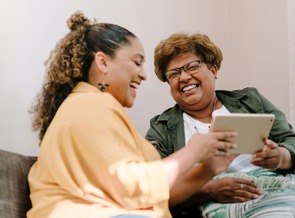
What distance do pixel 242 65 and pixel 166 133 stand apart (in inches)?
35.0

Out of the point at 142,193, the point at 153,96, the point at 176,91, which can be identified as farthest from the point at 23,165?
the point at 153,96

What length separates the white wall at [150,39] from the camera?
1593 millimetres

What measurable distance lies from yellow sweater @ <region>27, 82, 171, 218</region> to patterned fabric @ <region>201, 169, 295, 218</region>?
1.52 ft

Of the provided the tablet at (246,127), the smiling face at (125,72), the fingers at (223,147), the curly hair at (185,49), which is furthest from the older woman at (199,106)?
the smiling face at (125,72)

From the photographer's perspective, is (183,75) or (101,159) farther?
(183,75)

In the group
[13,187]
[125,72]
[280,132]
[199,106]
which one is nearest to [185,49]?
[199,106]

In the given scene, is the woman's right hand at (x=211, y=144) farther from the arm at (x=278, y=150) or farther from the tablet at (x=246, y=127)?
the arm at (x=278, y=150)

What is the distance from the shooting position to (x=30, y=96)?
1632 millimetres

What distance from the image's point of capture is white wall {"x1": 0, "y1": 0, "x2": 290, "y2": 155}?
1593mm

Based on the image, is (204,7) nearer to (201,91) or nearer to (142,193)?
(201,91)

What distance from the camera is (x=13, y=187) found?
1.14 meters

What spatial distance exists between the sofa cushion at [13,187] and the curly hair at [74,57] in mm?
113

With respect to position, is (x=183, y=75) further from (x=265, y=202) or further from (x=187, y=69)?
(x=265, y=202)

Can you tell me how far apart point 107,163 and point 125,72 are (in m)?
0.33
